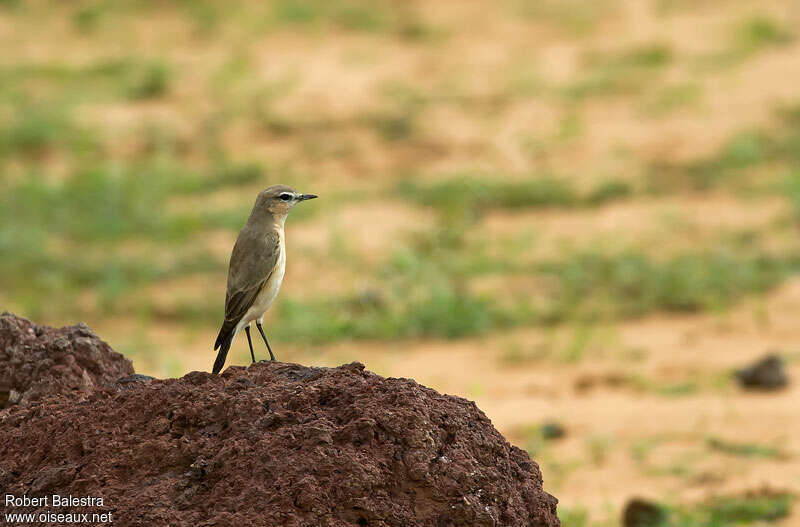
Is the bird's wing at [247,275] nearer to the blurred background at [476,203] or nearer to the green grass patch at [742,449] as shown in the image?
the blurred background at [476,203]

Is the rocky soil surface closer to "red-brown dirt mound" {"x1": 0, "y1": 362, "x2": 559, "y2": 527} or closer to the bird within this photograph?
"red-brown dirt mound" {"x1": 0, "y1": 362, "x2": 559, "y2": 527}

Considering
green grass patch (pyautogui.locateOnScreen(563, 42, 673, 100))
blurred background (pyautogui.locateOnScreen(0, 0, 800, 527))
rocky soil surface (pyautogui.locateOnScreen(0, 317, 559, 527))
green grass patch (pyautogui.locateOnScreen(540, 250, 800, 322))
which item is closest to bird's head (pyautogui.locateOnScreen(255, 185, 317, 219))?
rocky soil surface (pyautogui.locateOnScreen(0, 317, 559, 527))

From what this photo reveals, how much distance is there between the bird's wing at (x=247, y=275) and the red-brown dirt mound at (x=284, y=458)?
1151mm

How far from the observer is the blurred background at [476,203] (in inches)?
325

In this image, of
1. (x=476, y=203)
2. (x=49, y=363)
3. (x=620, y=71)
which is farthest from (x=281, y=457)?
(x=620, y=71)

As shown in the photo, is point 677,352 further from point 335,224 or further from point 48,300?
point 48,300

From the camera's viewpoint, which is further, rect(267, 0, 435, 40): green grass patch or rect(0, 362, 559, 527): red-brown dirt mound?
rect(267, 0, 435, 40): green grass patch

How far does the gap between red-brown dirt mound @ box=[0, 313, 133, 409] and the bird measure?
56 centimetres

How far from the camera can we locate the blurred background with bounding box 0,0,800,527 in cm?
826

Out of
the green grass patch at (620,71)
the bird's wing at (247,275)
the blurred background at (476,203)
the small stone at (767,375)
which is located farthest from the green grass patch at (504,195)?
the bird's wing at (247,275)

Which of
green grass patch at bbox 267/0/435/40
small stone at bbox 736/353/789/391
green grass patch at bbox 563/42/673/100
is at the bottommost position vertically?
small stone at bbox 736/353/789/391

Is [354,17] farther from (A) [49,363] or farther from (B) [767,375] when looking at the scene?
(A) [49,363]

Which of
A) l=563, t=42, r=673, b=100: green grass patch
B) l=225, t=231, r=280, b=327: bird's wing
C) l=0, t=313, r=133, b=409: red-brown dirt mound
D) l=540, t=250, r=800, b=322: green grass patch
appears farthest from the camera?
l=563, t=42, r=673, b=100: green grass patch

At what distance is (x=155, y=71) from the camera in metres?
15.8
